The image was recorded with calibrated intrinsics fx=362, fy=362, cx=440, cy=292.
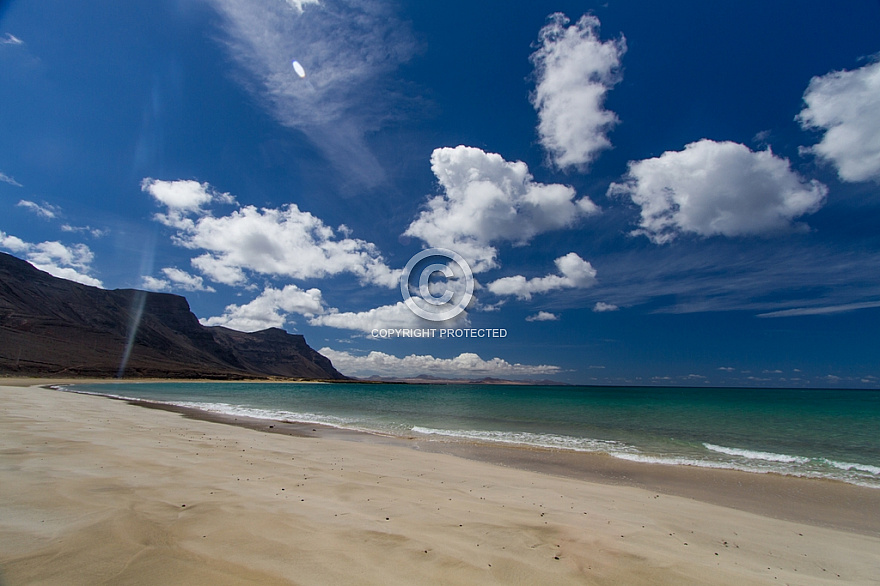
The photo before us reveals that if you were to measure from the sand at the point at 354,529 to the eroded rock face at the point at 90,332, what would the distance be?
98.3 meters

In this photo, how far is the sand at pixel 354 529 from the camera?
3.86 meters

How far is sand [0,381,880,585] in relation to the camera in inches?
152

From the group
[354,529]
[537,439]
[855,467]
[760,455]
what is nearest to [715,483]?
[760,455]

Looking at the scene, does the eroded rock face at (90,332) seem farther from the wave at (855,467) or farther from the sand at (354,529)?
the wave at (855,467)

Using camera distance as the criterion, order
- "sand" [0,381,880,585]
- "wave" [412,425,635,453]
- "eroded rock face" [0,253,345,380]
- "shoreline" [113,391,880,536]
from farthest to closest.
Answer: "eroded rock face" [0,253,345,380]
"wave" [412,425,635,453]
"shoreline" [113,391,880,536]
"sand" [0,381,880,585]

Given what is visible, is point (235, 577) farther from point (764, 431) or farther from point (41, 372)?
point (41, 372)

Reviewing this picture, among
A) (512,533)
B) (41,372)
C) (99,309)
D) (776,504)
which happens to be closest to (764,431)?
(776,504)

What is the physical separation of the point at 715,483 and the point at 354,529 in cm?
1182

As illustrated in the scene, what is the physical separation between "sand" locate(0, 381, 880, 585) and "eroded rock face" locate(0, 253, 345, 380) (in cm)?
9827

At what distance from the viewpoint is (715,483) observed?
11.3 m

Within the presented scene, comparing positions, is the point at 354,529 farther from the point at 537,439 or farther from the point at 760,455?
the point at 760,455

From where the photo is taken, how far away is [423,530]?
5.36 m

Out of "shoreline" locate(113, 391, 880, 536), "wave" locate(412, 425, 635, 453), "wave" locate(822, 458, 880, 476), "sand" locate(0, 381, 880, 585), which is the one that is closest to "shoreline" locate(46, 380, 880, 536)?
"shoreline" locate(113, 391, 880, 536)

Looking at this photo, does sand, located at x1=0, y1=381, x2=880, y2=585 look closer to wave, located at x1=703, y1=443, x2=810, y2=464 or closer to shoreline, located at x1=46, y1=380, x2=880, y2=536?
shoreline, located at x1=46, y1=380, x2=880, y2=536
